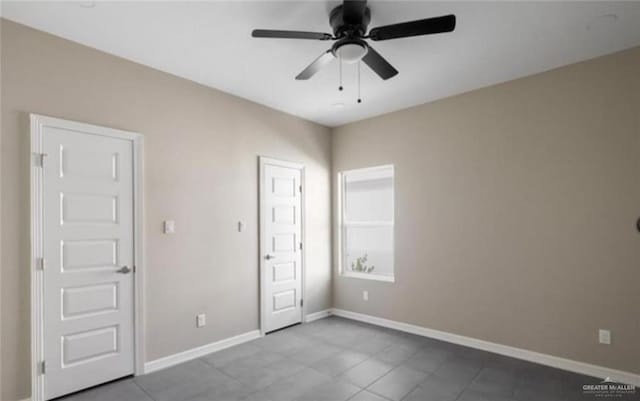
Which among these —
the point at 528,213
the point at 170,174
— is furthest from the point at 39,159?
the point at 528,213

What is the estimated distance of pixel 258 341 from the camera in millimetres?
4023

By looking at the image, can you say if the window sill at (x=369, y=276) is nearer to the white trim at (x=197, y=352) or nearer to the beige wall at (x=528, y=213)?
the beige wall at (x=528, y=213)

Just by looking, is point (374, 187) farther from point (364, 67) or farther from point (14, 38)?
point (14, 38)

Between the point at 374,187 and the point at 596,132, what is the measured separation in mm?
2573

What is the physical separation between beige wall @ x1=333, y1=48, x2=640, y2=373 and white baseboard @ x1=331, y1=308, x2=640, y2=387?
0.06 metres

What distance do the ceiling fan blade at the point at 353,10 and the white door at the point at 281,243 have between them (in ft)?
7.75

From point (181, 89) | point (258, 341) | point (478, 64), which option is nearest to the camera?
point (478, 64)

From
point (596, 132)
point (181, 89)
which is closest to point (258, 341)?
point (181, 89)

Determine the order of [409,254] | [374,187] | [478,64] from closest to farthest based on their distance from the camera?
[478,64]
[409,254]
[374,187]

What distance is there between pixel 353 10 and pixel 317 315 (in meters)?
4.01

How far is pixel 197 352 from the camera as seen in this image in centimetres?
356

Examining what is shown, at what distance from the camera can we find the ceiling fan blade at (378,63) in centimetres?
248

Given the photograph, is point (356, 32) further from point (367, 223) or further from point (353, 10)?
point (367, 223)

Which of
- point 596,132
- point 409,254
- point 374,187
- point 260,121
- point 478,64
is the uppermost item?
point 478,64
